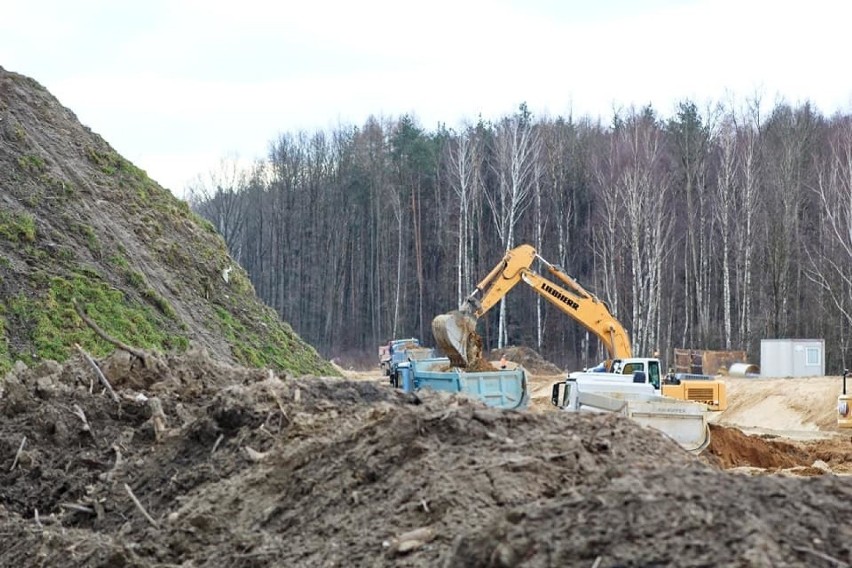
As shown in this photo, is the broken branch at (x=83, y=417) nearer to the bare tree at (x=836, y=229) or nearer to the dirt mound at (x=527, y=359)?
the dirt mound at (x=527, y=359)

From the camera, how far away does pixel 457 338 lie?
17.8m

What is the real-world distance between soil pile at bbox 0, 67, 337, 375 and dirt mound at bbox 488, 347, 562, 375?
52.3 feet

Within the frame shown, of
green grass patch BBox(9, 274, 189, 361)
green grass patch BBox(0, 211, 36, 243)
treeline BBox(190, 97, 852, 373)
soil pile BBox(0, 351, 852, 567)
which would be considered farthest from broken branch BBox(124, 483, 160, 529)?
treeline BBox(190, 97, 852, 373)

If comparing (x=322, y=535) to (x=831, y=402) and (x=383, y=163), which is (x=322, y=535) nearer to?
(x=831, y=402)

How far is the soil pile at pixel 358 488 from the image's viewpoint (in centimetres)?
416

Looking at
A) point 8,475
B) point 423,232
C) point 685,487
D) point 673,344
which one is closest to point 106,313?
point 8,475

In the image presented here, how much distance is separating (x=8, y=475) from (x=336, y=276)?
48846 mm

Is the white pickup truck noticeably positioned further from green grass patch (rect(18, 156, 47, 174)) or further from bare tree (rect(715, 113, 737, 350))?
bare tree (rect(715, 113, 737, 350))

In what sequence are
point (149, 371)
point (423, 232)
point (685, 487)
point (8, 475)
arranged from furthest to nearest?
point (423, 232), point (149, 371), point (8, 475), point (685, 487)

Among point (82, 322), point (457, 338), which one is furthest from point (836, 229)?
point (82, 322)

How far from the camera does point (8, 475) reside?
Result: 8688mm

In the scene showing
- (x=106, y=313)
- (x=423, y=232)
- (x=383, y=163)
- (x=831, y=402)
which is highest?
(x=383, y=163)

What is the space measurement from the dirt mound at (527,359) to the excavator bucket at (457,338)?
18.6 meters

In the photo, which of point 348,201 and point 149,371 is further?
point 348,201
